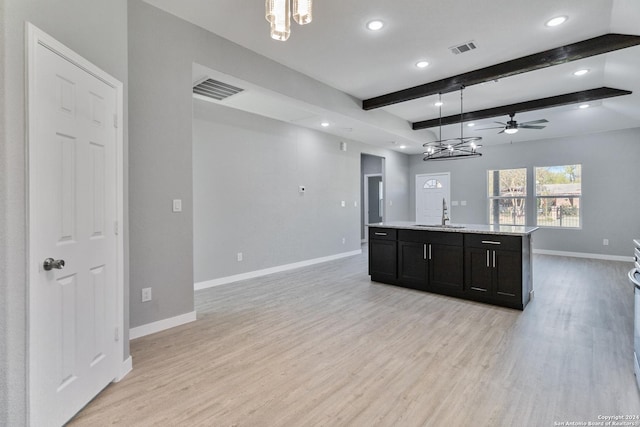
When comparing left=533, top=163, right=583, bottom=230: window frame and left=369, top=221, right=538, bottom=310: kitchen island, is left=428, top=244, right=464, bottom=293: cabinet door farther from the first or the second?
left=533, top=163, right=583, bottom=230: window frame

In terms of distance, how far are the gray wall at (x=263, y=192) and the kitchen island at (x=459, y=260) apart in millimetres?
1805

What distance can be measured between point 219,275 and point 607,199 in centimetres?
809

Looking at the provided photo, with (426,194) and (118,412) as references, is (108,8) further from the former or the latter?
(426,194)

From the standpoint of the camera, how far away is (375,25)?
10.3 feet

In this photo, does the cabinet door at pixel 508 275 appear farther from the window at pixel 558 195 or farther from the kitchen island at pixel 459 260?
the window at pixel 558 195

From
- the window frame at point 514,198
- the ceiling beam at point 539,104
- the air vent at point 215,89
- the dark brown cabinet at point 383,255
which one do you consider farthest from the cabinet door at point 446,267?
the window frame at point 514,198

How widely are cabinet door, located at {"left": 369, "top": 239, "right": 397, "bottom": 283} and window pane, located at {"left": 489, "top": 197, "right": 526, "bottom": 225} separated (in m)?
4.94

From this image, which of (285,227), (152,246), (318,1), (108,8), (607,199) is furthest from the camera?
(607,199)

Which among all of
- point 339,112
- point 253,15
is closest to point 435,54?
point 339,112

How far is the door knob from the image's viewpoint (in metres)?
1.66

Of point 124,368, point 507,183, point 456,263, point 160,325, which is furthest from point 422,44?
point 507,183

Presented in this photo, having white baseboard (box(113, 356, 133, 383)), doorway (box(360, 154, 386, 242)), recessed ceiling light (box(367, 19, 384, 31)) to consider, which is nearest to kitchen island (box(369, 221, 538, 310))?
recessed ceiling light (box(367, 19, 384, 31))

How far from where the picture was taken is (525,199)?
7.77 m

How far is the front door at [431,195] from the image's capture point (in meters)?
9.09
